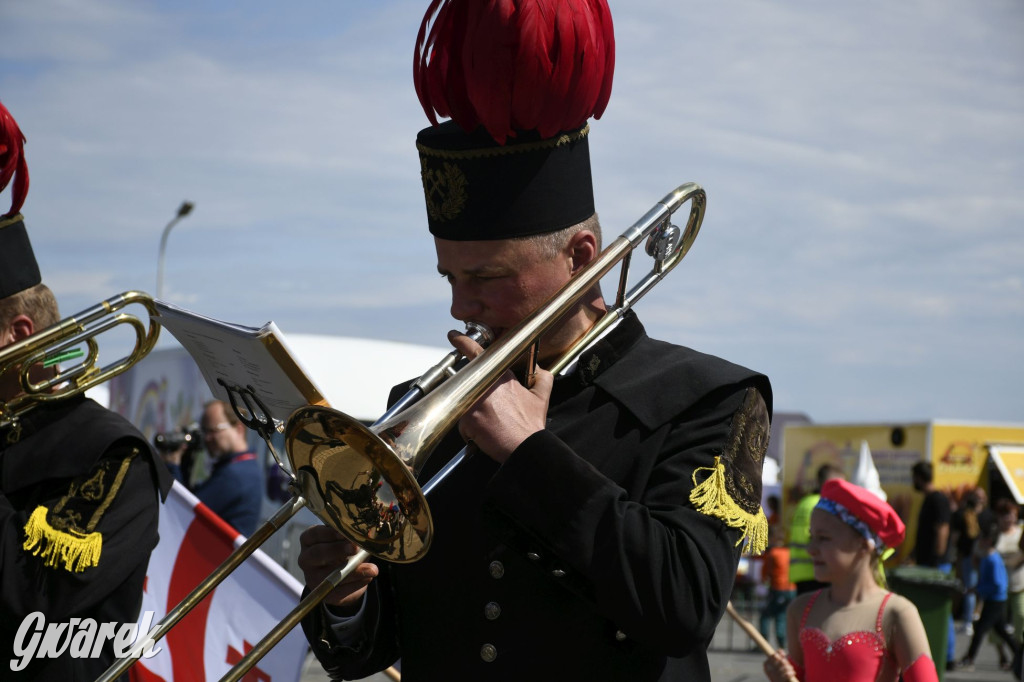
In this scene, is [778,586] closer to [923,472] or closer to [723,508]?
[923,472]

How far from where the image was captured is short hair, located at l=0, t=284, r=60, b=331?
3746 mm

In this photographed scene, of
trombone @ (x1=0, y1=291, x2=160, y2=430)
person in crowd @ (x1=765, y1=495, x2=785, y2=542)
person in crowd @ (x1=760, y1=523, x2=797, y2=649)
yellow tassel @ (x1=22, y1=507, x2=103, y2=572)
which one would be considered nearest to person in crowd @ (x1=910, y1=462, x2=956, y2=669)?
person in crowd @ (x1=760, y1=523, x2=797, y2=649)

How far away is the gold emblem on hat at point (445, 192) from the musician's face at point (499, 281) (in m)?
0.10

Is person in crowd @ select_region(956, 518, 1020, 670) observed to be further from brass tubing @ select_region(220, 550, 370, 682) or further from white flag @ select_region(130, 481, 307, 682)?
brass tubing @ select_region(220, 550, 370, 682)

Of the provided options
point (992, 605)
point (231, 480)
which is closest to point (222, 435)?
point (231, 480)

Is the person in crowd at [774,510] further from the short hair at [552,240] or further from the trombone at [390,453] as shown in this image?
the trombone at [390,453]

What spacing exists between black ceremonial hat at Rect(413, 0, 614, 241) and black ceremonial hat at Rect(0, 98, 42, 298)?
5.85 ft

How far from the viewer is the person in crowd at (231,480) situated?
23.6 feet

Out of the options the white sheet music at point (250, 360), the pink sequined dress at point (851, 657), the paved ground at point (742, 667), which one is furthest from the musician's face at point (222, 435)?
the white sheet music at point (250, 360)

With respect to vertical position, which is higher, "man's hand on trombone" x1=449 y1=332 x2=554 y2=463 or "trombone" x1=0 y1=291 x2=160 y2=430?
"man's hand on trombone" x1=449 y1=332 x2=554 y2=463

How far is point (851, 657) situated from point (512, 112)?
9.26 ft

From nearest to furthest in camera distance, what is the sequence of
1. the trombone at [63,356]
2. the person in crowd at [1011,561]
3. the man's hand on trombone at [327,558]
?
the man's hand on trombone at [327,558] → the trombone at [63,356] → the person in crowd at [1011,561]

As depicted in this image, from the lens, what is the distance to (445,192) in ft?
8.39

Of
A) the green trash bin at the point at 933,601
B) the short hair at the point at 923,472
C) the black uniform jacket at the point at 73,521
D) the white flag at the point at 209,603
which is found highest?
the black uniform jacket at the point at 73,521
